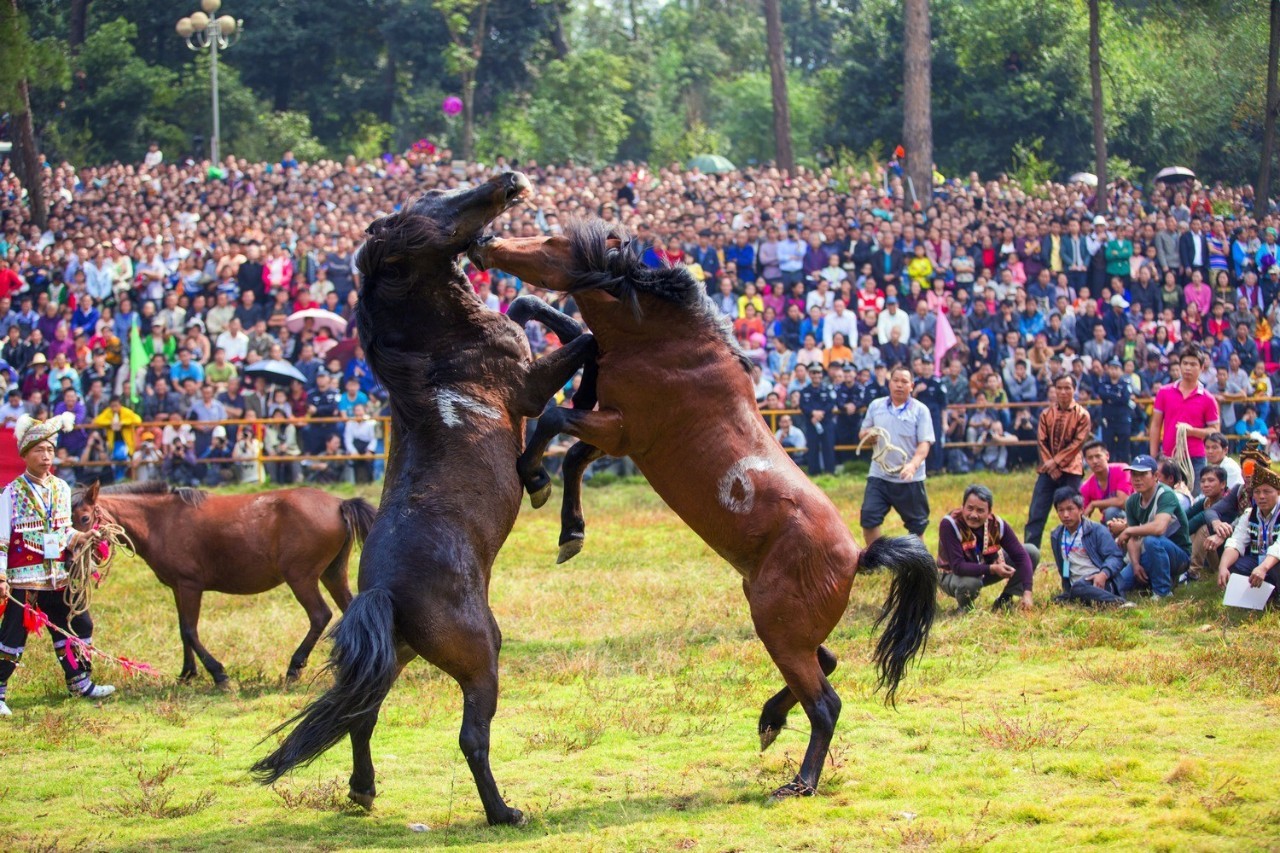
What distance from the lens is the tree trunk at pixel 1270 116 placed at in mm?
22922

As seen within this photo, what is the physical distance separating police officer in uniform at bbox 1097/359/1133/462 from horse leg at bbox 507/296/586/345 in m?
11.8

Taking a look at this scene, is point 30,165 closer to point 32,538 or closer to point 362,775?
point 32,538

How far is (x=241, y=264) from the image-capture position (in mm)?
19578

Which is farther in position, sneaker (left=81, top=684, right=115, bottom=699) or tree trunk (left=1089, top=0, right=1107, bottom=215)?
tree trunk (left=1089, top=0, right=1107, bottom=215)

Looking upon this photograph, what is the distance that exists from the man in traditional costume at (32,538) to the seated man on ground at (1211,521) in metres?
8.59

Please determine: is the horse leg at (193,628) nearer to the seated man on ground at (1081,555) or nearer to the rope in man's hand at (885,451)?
the rope in man's hand at (885,451)

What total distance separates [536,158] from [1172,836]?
34812mm

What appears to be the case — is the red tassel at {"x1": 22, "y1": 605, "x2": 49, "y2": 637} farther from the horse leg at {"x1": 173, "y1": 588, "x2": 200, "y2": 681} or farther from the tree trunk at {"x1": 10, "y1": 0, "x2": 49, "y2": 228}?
the tree trunk at {"x1": 10, "y1": 0, "x2": 49, "y2": 228}

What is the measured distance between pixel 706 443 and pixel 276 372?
12014 millimetres

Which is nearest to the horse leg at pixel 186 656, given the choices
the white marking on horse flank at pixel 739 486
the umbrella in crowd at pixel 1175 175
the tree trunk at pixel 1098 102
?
the white marking on horse flank at pixel 739 486

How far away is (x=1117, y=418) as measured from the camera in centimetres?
1719

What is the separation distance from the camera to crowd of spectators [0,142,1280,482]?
17203mm

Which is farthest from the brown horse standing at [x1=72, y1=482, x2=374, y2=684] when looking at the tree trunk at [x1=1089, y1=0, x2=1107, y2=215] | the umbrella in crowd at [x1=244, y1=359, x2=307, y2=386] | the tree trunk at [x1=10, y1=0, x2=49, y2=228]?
Answer: the tree trunk at [x1=1089, y1=0, x2=1107, y2=215]

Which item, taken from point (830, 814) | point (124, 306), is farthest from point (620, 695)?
point (124, 306)
